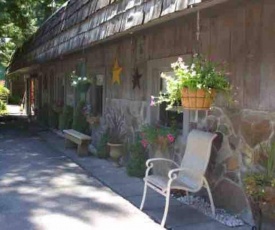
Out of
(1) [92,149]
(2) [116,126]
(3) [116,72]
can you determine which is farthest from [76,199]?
(1) [92,149]

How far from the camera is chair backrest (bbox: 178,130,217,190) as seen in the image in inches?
206

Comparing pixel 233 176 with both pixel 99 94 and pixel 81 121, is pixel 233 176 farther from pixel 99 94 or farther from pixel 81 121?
pixel 81 121

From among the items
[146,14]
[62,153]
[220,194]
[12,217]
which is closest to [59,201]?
[12,217]

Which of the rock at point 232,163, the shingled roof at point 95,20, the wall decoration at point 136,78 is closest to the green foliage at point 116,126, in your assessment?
the wall decoration at point 136,78

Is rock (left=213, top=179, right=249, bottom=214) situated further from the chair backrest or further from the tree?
the tree

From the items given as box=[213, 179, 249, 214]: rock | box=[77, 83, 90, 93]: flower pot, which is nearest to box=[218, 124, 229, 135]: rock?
box=[213, 179, 249, 214]: rock

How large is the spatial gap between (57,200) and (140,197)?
42.2 inches

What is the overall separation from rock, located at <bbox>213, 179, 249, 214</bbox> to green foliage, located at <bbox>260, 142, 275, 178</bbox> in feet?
1.90

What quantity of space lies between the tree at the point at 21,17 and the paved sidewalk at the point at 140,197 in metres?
7.99

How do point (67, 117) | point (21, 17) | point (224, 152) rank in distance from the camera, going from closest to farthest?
point (224, 152) → point (67, 117) → point (21, 17)

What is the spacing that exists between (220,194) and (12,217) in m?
2.39

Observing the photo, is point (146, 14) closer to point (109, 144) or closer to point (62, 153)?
point (109, 144)

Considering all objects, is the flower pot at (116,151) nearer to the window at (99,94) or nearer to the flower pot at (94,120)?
the flower pot at (94,120)

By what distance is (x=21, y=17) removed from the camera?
17047mm
